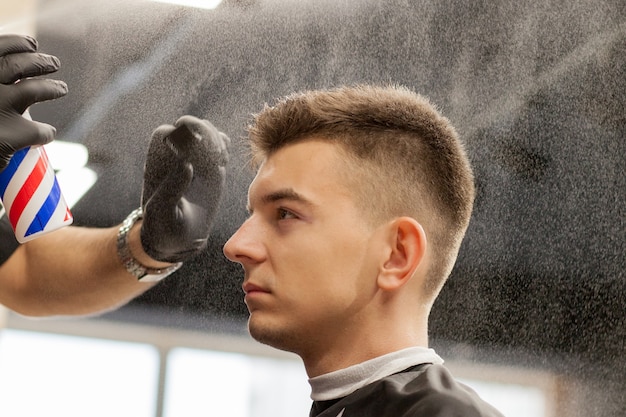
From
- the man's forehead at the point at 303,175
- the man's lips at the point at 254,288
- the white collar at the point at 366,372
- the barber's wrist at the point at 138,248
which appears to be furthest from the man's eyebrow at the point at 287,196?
the barber's wrist at the point at 138,248

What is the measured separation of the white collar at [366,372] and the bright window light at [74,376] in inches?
29.8

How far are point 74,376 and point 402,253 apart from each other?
1.02 meters

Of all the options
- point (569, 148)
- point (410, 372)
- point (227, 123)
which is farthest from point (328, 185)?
point (569, 148)

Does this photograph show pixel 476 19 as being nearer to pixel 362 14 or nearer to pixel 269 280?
pixel 362 14

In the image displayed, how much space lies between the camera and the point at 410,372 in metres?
1.55

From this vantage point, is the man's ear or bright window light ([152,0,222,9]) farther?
bright window light ([152,0,222,9])

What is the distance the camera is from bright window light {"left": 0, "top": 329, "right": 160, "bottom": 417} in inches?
85.2

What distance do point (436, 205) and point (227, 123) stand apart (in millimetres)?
847

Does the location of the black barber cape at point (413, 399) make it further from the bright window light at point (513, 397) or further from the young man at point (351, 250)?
the bright window light at point (513, 397)

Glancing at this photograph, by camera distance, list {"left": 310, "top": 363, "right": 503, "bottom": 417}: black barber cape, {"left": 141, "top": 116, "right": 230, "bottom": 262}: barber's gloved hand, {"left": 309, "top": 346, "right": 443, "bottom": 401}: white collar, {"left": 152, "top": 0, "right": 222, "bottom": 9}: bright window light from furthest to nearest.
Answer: {"left": 152, "top": 0, "right": 222, "bottom": 9}: bright window light, {"left": 141, "top": 116, "right": 230, "bottom": 262}: barber's gloved hand, {"left": 309, "top": 346, "right": 443, "bottom": 401}: white collar, {"left": 310, "top": 363, "right": 503, "bottom": 417}: black barber cape

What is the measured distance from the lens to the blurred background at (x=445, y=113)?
2188mm

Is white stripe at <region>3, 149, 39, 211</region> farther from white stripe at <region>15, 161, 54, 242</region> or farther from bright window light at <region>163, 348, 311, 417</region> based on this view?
bright window light at <region>163, 348, 311, 417</region>

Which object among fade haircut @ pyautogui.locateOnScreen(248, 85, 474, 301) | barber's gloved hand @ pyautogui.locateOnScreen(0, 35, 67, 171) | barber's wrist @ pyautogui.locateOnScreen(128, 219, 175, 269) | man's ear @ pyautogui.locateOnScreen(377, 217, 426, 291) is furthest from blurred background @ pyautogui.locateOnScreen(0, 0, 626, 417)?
man's ear @ pyautogui.locateOnScreen(377, 217, 426, 291)

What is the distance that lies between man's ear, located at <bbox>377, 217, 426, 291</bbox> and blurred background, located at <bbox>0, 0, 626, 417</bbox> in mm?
700
